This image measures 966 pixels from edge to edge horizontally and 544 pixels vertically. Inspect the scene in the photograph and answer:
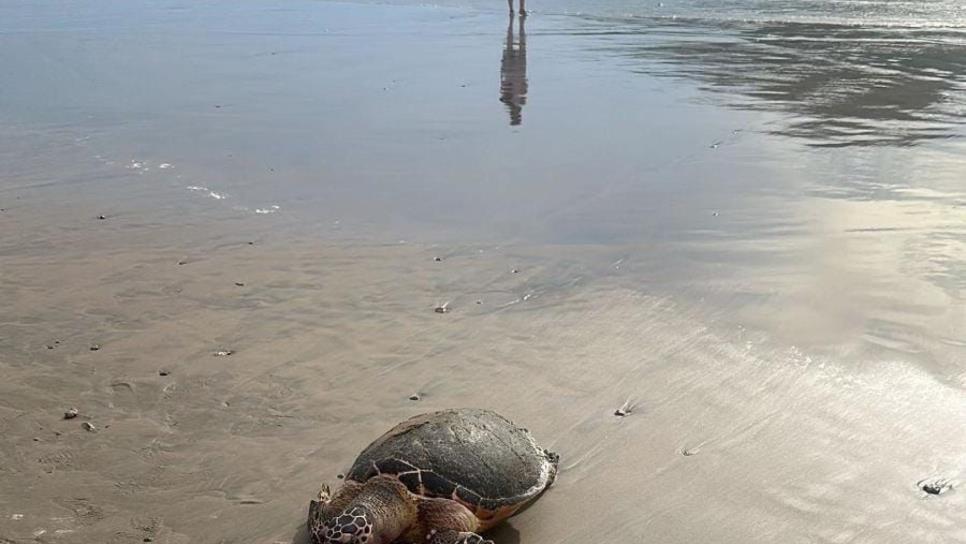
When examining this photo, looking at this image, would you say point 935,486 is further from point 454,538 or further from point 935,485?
point 454,538

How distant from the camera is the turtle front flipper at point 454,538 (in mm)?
3613

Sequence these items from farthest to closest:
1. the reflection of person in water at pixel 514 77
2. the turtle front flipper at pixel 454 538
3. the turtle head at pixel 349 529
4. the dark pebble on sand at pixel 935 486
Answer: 1. the reflection of person in water at pixel 514 77
2. the dark pebble on sand at pixel 935 486
3. the turtle front flipper at pixel 454 538
4. the turtle head at pixel 349 529

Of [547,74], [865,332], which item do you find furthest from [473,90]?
[865,332]

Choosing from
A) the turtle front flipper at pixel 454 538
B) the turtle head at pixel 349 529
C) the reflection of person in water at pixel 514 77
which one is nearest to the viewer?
the turtle head at pixel 349 529

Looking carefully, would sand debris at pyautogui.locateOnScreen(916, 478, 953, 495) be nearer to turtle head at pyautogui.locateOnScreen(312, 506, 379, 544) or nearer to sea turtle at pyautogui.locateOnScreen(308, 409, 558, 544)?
sea turtle at pyautogui.locateOnScreen(308, 409, 558, 544)

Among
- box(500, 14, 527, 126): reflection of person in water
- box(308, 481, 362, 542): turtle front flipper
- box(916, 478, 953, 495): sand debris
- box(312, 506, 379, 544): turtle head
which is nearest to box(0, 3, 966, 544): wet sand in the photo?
box(916, 478, 953, 495): sand debris

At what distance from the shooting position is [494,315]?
6133mm

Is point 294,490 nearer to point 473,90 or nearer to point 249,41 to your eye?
point 473,90

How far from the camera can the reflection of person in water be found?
12.3 m

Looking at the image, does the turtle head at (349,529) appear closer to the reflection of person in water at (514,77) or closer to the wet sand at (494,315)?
the wet sand at (494,315)

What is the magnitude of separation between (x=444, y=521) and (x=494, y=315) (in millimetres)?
2525

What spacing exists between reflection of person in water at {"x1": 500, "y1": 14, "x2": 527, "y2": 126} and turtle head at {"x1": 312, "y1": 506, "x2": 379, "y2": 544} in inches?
332

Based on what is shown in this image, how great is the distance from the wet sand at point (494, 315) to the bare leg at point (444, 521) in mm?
342

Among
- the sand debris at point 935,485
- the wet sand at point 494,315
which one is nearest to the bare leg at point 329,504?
the wet sand at point 494,315
